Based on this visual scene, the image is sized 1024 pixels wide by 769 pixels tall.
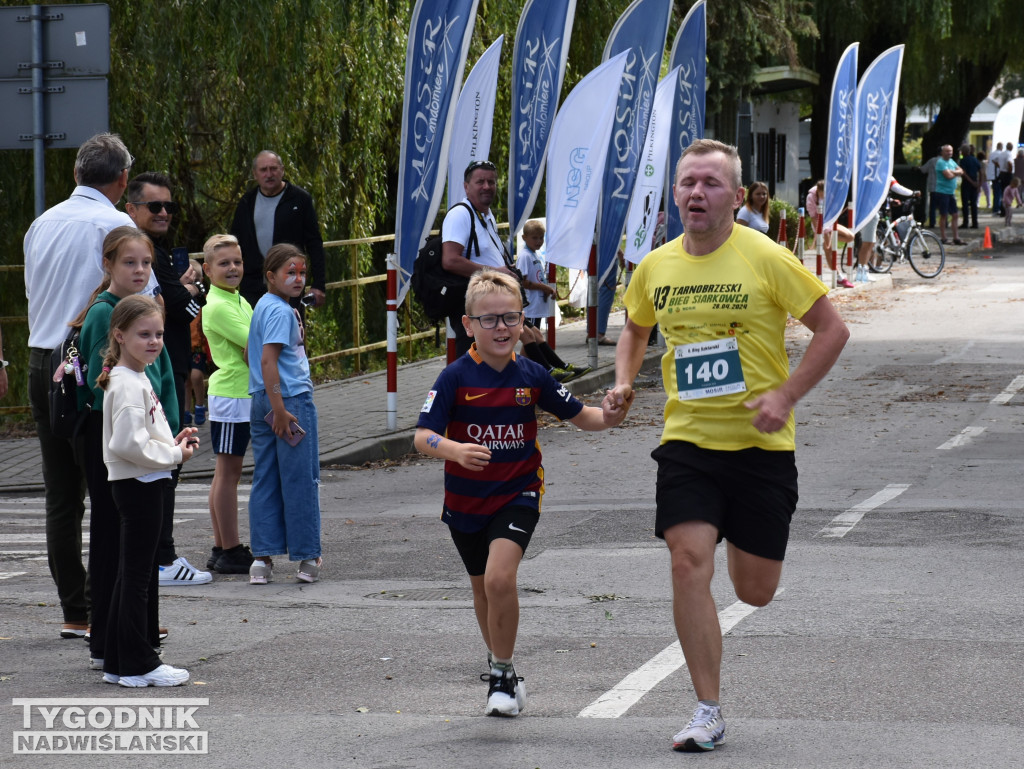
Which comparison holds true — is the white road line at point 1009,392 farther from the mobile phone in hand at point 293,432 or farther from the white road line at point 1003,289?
the white road line at point 1003,289

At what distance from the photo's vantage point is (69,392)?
603cm

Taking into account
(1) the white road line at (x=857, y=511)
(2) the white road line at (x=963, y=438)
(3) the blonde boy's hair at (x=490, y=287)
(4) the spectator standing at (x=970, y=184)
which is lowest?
(1) the white road line at (x=857, y=511)

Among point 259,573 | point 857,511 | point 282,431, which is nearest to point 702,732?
point 282,431

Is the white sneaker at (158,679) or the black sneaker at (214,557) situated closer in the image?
the white sneaker at (158,679)

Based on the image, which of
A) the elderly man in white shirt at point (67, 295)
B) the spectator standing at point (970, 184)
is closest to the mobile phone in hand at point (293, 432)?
the elderly man in white shirt at point (67, 295)

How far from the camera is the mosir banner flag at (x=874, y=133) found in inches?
1011

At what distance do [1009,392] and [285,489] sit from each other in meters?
9.24

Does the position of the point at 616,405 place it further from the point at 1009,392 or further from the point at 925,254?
the point at 925,254

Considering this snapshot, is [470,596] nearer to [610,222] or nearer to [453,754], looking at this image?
[453,754]

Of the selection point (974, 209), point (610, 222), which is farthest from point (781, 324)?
point (974, 209)

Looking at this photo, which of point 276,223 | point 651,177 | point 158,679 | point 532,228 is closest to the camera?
point 158,679

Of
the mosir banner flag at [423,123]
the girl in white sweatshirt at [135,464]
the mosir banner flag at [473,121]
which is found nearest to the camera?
the girl in white sweatshirt at [135,464]

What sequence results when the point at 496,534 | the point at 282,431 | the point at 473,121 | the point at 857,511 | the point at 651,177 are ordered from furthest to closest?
1. the point at 651,177
2. the point at 473,121
3. the point at 857,511
4. the point at 282,431
5. the point at 496,534

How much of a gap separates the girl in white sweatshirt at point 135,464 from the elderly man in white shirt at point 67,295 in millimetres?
760
